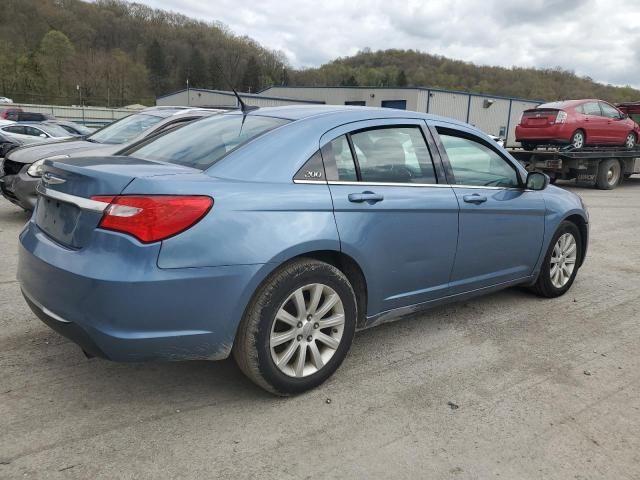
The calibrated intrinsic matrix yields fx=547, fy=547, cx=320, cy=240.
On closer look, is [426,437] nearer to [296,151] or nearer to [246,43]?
[296,151]

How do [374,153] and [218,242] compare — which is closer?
[218,242]

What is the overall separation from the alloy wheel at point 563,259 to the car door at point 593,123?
10834mm

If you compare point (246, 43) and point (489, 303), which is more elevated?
point (246, 43)

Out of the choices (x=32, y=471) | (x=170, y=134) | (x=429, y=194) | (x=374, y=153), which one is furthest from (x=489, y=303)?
(x=32, y=471)

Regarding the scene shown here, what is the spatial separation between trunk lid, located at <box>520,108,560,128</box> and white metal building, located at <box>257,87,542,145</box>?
983 inches

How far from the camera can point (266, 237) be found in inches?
107

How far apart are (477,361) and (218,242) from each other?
1.99 meters

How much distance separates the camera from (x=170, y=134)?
3725mm

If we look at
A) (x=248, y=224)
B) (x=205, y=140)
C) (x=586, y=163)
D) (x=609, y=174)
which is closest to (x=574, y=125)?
(x=586, y=163)

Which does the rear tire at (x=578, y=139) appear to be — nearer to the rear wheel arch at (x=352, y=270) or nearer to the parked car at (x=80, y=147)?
the parked car at (x=80, y=147)

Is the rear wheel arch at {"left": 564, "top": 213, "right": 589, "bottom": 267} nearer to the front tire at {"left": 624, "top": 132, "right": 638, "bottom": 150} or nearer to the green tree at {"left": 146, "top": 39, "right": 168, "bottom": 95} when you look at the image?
the front tire at {"left": 624, "top": 132, "right": 638, "bottom": 150}

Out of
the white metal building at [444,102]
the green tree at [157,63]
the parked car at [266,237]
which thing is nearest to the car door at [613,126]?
the parked car at [266,237]

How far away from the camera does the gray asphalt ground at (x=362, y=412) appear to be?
247 cm

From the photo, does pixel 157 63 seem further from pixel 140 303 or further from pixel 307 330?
pixel 140 303
